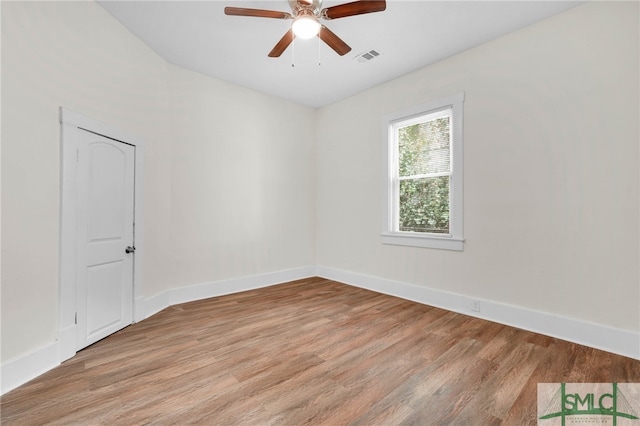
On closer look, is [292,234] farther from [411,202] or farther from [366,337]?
[366,337]

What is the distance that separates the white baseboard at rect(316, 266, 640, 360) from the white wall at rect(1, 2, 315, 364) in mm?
2098

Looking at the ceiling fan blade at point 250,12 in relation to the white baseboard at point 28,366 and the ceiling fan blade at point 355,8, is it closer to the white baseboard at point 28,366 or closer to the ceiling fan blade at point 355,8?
the ceiling fan blade at point 355,8

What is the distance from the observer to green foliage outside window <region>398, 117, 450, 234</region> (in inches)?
152

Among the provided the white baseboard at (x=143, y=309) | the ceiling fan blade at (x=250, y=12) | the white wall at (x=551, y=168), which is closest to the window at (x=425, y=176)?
the white wall at (x=551, y=168)

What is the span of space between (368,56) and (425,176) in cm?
174

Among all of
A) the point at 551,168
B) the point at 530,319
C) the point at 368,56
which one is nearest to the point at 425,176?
the point at 551,168

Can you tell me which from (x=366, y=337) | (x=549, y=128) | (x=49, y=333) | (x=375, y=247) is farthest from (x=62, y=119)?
(x=549, y=128)

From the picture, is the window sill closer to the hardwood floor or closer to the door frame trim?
the hardwood floor

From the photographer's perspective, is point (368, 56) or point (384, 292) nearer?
point (368, 56)

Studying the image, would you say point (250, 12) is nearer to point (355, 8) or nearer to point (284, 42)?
point (284, 42)

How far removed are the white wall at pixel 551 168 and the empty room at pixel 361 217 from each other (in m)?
0.02

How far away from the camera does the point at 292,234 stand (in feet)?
17.4

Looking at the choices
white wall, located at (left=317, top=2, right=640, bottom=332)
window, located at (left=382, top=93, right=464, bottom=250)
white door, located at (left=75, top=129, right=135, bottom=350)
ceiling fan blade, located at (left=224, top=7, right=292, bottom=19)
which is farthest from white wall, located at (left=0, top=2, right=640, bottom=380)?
ceiling fan blade, located at (left=224, top=7, right=292, bottom=19)

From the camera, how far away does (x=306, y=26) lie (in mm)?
2461
